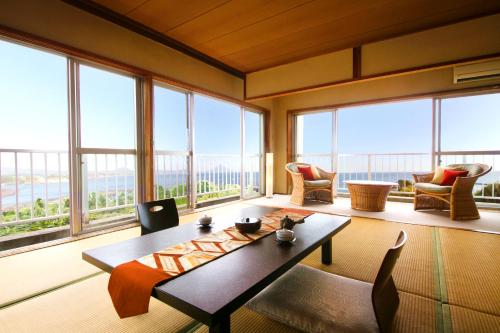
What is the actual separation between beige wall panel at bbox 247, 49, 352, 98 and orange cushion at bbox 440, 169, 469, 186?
208 centimetres

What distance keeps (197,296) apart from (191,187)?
10.8 ft

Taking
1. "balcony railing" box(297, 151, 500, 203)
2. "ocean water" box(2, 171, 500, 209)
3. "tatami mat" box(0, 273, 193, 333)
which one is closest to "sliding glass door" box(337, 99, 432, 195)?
"balcony railing" box(297, 151, 500, 203)

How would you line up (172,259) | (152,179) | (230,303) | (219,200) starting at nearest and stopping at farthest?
1. (230,303)
2. (172,259)
3. (152,179)
4. (219,200)

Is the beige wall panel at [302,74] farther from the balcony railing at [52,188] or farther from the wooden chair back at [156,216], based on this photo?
the wooden chair back at [156,216]

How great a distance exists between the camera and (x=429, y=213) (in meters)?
3.75

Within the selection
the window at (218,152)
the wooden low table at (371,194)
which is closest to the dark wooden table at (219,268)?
the wooden low table at (371,194)

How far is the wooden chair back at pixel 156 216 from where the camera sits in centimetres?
176

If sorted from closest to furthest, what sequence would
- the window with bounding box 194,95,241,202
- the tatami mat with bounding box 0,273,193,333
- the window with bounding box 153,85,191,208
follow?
1. the tatami mat with bounding box 0,273,193,333
2. the window with bounding box 153,85,191,208
3. the window with bounding box 194,95,241,202

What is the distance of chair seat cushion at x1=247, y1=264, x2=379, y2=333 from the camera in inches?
39.9

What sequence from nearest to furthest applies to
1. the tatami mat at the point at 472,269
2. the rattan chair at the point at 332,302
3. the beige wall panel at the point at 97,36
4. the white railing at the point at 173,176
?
the rattan chair at the point at 332,302 < the tatami mat at the point at 472,269 < the beige wall panel at the point at 97,36 < the white railing at the point at 173,176

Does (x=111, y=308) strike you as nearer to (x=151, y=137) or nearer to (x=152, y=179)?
(x=152, y=179)

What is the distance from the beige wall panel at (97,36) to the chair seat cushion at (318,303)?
302 centimetres

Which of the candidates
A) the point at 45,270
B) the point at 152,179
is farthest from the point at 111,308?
the point at 152,179

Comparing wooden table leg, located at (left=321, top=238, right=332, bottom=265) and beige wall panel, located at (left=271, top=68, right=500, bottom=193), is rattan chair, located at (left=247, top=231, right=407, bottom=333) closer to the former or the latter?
wooden table leg, located at (left=321, top=238, right=332, bottom=265)
